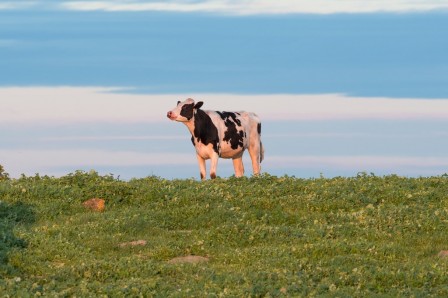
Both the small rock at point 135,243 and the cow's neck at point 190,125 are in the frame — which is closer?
the small rock at point 135,243

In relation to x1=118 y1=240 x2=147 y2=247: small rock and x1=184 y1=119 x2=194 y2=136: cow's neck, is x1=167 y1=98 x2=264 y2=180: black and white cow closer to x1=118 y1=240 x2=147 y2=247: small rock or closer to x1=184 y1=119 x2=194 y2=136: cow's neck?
x1=184 y1=119 x2=194 y2=136: cow's neck

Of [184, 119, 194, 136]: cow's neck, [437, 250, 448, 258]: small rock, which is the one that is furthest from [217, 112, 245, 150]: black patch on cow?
[437, 250, 448, 258]: small rock

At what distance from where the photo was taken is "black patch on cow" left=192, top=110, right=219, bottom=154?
120ft

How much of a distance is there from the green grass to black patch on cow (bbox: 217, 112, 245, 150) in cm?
755

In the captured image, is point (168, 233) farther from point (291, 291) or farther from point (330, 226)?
point (291, 291)

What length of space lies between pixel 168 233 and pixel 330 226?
3.85m

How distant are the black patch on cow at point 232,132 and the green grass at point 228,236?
755 centimetres

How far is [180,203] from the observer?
1021 inches

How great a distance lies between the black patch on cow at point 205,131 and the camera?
3647 centimetres

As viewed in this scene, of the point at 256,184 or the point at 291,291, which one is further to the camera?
the point at 256,184

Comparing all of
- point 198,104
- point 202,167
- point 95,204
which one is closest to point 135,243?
point 95,204

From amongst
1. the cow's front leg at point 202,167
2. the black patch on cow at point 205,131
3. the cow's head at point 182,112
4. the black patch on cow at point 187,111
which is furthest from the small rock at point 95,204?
the black patch on cow at point 187,111

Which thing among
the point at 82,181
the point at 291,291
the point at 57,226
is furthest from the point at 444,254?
the point at 82,181

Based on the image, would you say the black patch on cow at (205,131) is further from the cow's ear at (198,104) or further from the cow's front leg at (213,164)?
the cow's ear at (198,104)
